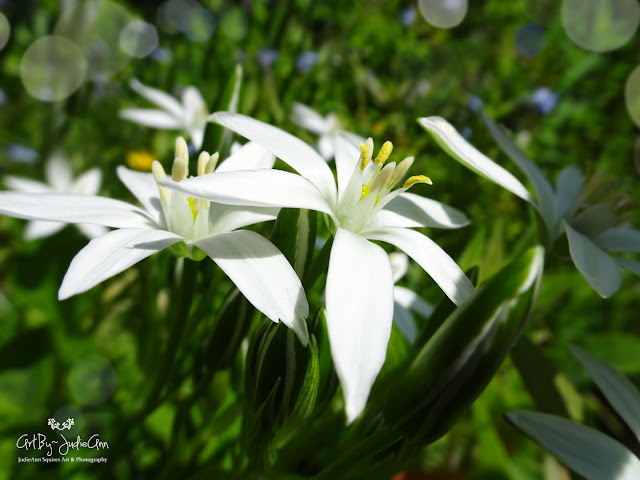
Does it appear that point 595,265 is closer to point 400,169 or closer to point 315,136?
point 400,169

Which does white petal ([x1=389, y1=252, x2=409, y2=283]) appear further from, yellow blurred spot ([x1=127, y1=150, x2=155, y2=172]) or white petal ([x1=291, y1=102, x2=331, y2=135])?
yellow blurred spot ([x1=127, y1=150, x2=155, y2=172])

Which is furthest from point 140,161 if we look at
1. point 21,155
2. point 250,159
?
point 250,159

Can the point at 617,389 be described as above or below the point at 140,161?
below

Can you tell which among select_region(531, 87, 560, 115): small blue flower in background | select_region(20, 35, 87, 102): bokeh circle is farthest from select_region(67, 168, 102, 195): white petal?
select_region(531, 87, 560, 115): small blue flower in background

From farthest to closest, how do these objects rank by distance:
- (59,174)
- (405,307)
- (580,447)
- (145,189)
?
(59,174)
(405,307)
(145,189)
(580,447)

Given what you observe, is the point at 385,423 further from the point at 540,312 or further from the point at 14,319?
the point at 540,312
